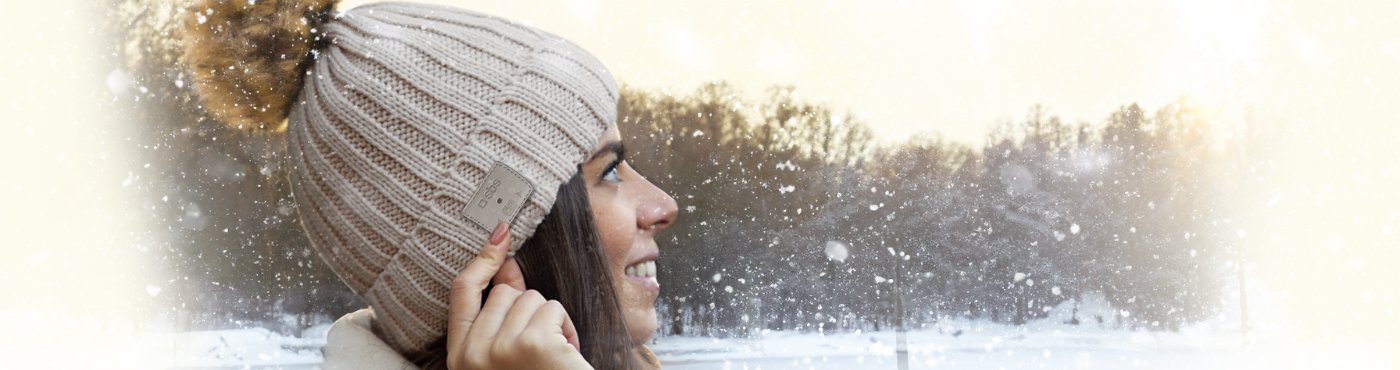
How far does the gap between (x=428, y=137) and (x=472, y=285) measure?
0.12m

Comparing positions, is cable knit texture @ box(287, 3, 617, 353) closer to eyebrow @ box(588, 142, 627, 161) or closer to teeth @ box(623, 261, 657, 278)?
eyebrow @ box(588, 142, 627, 161)

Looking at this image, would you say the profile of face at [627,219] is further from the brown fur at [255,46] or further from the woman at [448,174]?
the brown fur at [255,46]

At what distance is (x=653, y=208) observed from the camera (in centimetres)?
88

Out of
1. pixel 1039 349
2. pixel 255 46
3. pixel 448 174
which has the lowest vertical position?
pixel 1039 349

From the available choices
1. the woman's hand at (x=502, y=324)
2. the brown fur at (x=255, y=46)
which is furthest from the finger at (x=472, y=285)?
the brown fur at (x=255, y=46)

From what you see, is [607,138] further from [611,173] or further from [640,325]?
[640,325]

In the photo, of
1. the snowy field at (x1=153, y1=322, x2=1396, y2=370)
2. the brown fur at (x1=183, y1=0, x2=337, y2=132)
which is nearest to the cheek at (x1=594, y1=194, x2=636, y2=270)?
the brown fur at (x1=183, y1=0, x2=337, y2=132)

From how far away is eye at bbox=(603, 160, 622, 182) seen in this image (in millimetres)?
854

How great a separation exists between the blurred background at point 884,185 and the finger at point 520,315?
48 centimetres

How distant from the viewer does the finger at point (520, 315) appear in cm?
75

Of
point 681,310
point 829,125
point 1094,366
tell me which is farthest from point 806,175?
point 1094,366

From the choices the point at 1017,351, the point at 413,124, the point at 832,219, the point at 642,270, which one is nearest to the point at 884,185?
the point at 832,219

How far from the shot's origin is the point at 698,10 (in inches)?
50.8

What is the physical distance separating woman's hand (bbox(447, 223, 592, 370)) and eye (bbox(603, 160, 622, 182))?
0.11m
